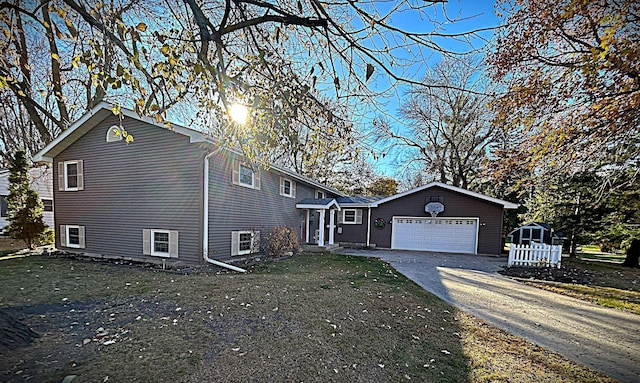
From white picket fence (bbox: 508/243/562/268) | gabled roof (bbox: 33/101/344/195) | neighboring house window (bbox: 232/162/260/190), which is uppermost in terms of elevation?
gabled roof (bbox: 33/101/344/195)

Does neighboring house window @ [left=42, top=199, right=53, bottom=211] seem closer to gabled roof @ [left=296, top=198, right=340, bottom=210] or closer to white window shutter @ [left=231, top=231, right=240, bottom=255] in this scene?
gabled roof @ [left=296, top=198, right=340, bottom=210]

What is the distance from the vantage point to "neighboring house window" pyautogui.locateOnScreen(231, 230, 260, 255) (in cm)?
988

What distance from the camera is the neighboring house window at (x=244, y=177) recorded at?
33.0 ft

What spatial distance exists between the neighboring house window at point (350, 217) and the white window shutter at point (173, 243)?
33.7ft

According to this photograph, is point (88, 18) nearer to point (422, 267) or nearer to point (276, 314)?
point (276, 314)

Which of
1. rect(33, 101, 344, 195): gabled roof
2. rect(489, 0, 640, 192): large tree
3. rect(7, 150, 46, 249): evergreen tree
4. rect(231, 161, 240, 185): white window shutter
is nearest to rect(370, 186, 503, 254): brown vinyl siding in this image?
rect(33, 101, 344, 195): gabled roof

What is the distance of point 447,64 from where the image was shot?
3387 mm

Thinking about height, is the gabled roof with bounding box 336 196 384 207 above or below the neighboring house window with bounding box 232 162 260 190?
below

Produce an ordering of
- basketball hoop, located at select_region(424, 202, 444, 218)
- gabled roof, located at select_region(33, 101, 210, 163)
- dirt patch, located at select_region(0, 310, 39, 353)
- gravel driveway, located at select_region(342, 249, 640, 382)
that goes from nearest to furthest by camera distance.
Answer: dirt patch, located at select_region(0, 310, 39, 353) → gravel driveway, located at select_region(342, 249, 640, 382) → gabled roof, located at select_region(33, 101, 210, 163) → basketball hoop, located at select_region(424, 202, 444, 218)

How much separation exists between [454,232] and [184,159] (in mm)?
12924

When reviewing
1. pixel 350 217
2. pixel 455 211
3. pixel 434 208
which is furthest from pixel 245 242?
pixel 455 211

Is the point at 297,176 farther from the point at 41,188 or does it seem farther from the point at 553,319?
the point at 41,188

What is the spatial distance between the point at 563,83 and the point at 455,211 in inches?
415

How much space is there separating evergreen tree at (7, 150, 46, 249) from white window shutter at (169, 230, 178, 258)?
7.51 metres
